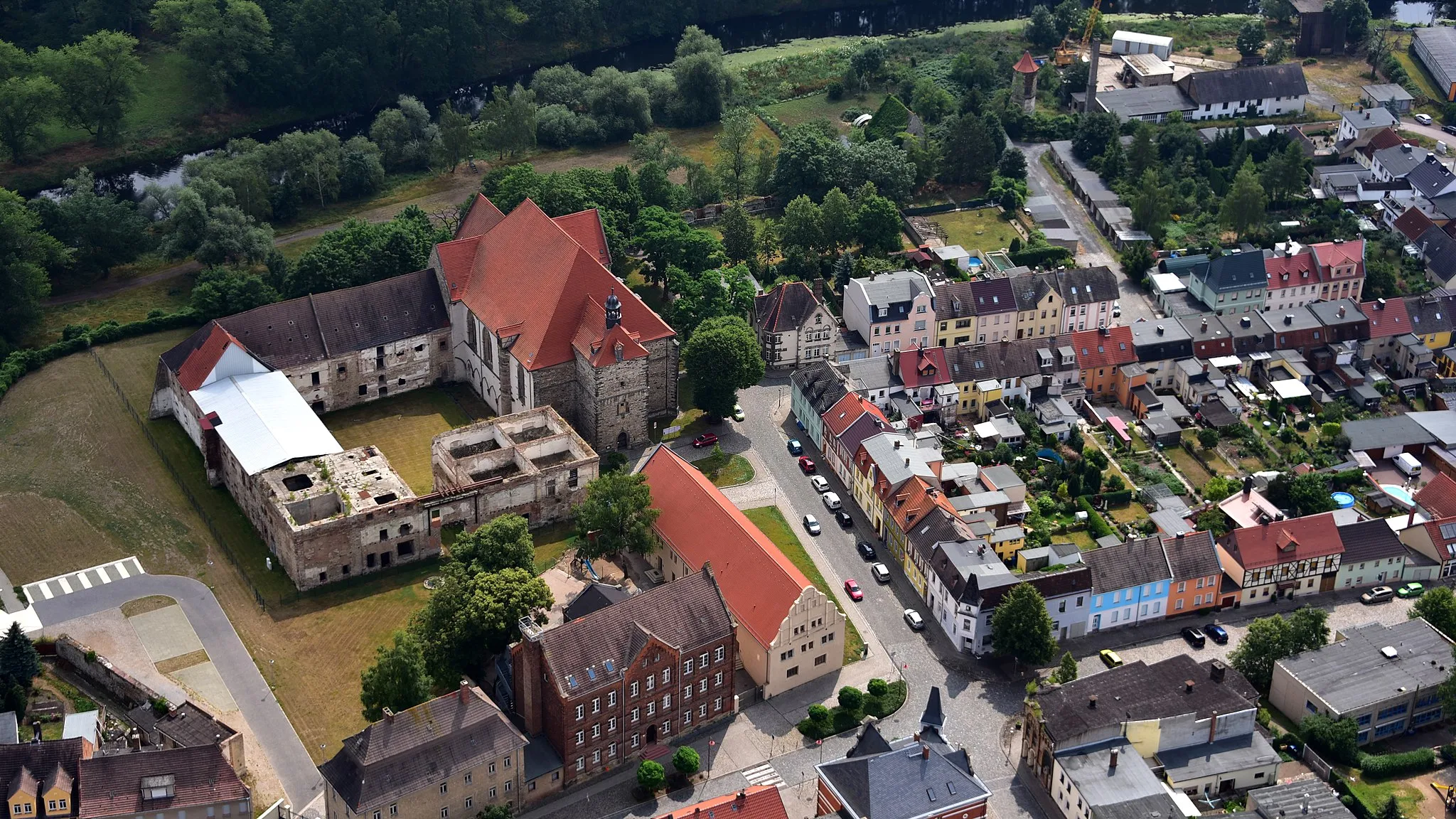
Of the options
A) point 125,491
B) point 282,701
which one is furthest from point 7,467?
point 282,701

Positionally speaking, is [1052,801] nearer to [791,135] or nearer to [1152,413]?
[1152,413]

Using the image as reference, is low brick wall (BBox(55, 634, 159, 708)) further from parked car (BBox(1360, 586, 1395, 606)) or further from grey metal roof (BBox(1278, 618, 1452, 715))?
parked car (BBox(1360, 586, 1395, 606))

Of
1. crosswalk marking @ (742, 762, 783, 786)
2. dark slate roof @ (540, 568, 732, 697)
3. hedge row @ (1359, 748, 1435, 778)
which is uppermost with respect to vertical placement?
dark slate roof @ (540, 568, 732, 697)

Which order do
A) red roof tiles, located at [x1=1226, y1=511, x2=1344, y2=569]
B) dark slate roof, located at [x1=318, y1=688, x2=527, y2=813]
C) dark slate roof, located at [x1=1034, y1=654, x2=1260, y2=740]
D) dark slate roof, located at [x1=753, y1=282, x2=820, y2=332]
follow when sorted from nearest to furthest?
dark slate roof, located at [x1=318, y1=688, x2=527, y2=813], dark slate roof, located at [x1=1034, y1=654, x2=1260, y2=740], red roof tiles, located at [x1=1226, y1=511, x2=1344, y2=569], dark slate roof, located at [x1=753, y1=282, x2=820, y2=332]

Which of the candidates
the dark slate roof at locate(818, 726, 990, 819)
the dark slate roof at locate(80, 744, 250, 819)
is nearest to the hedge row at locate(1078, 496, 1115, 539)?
the dark slate roof at locate(818, 726, 990, 819)

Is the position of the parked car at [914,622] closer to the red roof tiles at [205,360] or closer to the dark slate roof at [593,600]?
the dark slate roof at [593,600]

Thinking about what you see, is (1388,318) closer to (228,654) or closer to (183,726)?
(228,654)
